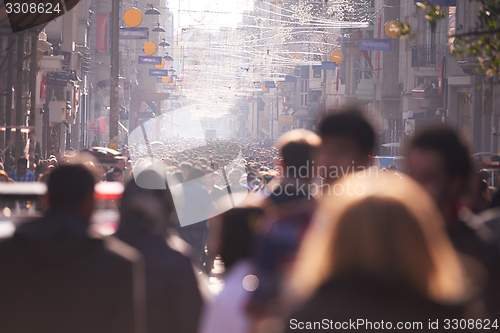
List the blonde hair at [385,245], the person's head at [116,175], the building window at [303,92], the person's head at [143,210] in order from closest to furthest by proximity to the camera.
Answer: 1. the blonde hair at [385,245]
2. the person's head at [143,210]
3. the person's head at [116,175]
4. the building window at [303,92]

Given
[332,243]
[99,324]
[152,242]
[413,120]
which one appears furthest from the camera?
[413,120]

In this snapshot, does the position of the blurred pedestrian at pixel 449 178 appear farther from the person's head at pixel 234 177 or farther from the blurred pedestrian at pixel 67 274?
the person's head at pixel 234 177

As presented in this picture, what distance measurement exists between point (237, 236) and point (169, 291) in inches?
20.1

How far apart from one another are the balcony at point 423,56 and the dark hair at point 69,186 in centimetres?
3557

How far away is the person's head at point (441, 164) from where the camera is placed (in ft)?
11.8

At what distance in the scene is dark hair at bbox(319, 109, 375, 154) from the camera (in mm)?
3596

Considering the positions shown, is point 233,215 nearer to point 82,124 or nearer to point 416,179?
point 416,179

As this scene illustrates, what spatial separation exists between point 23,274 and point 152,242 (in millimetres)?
891

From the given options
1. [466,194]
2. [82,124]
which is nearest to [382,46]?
[82,124]

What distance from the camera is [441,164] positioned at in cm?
362

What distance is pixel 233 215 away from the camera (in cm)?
382

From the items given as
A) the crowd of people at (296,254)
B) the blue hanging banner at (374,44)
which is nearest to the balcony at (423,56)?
the blue hanging banner at (374,44)

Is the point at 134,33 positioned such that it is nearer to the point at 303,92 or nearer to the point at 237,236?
the point at 237,236

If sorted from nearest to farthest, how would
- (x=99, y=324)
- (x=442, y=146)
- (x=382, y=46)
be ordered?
(x=99, y=324) → (x=442, y=146) → (x=382, y=46)
